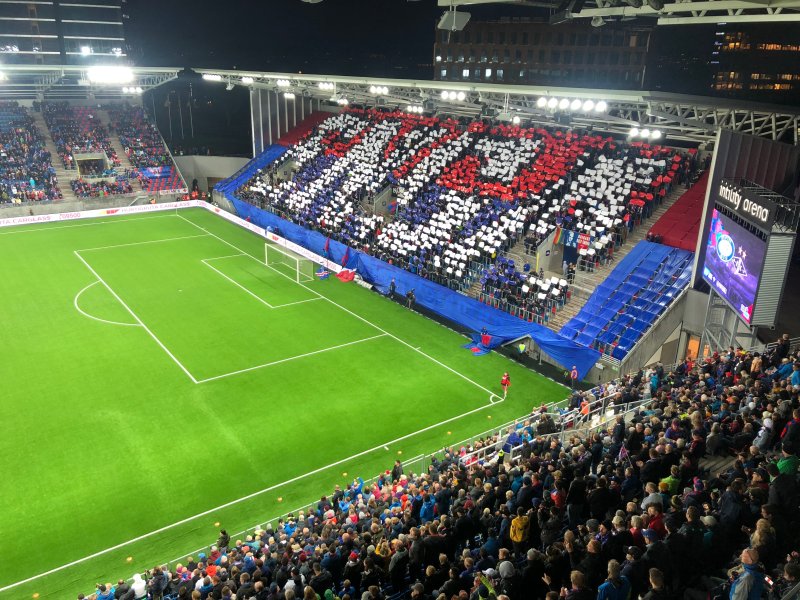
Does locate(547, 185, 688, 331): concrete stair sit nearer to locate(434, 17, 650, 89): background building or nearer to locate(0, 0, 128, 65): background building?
locate(0, 0, 128, 65): background building

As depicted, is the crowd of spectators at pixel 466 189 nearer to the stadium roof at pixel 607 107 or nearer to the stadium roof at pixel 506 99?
the stadium roof at pixel 506 99

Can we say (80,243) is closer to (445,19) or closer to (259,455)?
(259,455)

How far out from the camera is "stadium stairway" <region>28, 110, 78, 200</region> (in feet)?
166

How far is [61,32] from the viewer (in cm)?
5562

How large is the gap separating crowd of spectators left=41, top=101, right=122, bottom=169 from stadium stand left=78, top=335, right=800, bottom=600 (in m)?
49.1

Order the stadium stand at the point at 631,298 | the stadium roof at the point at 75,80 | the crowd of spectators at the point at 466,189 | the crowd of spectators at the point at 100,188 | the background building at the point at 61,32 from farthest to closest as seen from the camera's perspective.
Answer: the background building at the point at 61,32 < the crowd of spectators at the point at 100,188 < the stadium roof at the point at 75,80 < the crowd of spectators at the point at 466,189 < the stadium stand at the point at 631,298

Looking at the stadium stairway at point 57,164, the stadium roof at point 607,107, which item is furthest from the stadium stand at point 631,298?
the stadium stairway at point 57,164

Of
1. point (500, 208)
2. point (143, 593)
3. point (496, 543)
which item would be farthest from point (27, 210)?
point (496, 543)

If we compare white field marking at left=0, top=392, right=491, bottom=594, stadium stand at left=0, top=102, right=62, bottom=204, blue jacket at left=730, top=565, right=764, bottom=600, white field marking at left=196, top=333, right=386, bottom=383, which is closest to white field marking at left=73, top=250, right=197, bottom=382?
white field marking at left=196, top=333, right=386, bottom=383

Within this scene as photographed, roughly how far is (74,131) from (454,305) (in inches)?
1759

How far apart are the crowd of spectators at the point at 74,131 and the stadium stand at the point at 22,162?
1.38m

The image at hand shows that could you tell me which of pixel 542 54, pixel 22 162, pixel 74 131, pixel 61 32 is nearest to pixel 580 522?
pixel 22 162

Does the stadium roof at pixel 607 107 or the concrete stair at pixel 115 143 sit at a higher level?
the stadium roof at pixel 607 107

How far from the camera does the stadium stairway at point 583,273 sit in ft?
89.4
